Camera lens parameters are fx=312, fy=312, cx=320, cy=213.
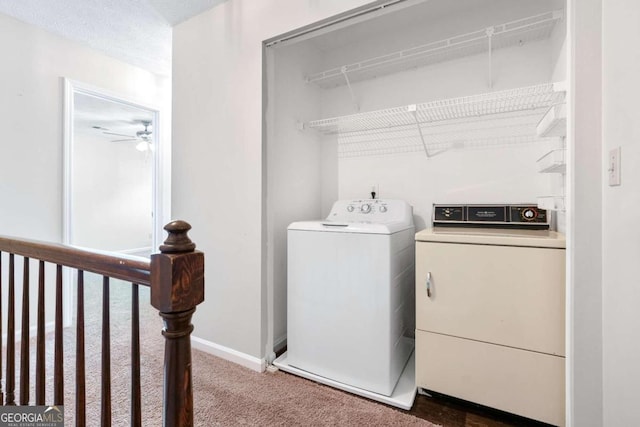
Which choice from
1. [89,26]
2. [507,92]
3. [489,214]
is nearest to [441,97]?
[507,92]

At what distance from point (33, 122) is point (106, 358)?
253 cm

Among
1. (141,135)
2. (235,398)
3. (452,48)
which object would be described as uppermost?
(141,135)

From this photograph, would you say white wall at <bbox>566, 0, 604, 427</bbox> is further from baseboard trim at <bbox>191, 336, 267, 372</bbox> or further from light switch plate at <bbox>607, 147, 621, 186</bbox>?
baseboard trim at <bbox>191, 336, 267, 372</bbox>

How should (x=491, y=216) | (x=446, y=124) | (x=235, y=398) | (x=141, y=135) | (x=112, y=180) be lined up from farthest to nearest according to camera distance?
(x=112, y=180)
(x=141, y=135)
(x=446, y=124)
(x=491, y=216)
(x=235, y=398)

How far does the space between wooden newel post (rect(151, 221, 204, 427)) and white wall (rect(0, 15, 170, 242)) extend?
8.35 ft

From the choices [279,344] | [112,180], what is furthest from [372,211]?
[112,180]

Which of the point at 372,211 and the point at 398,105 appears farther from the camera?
the point at 398,105

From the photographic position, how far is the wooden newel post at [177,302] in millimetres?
650

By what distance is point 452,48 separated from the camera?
2031 mm

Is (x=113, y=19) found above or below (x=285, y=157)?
above

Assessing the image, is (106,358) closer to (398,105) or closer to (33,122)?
(398,105)

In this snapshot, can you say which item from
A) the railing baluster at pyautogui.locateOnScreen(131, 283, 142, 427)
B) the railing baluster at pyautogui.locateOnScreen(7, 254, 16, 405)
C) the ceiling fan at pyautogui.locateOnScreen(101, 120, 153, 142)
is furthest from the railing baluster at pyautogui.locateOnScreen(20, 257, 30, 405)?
the ceiling fan at pyautogui.locateOnScreen(101, 120, 153, 142)

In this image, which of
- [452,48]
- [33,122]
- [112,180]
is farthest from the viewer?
[112,180]

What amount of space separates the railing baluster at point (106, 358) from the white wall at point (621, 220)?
1.43 metres
